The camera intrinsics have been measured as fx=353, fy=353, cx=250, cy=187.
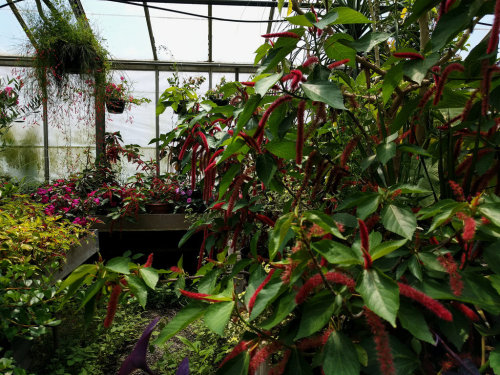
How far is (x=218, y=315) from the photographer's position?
513 mm

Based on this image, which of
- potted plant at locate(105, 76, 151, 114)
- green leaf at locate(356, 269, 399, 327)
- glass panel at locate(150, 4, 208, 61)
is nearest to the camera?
green leaf at locate(356, 269, 399, 327)

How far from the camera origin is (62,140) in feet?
17.9

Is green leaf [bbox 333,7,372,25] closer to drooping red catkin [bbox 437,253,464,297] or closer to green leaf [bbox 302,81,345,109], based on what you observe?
green leaf [bbox 302,81,345,109]

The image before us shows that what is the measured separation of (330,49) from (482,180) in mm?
342

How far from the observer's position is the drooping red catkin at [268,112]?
57 cm

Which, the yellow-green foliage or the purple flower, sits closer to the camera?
the purple flower

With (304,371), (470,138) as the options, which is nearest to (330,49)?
(470,138)

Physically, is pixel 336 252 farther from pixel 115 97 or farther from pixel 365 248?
pixel 115 97

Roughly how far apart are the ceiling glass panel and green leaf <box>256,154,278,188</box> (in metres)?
4.94

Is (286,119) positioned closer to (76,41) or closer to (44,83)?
(76,41)

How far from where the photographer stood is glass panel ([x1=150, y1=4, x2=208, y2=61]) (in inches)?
211

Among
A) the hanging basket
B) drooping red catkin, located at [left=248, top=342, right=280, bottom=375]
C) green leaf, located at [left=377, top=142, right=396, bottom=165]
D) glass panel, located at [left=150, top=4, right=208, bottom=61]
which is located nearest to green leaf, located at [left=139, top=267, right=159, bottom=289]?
drooping red catkin, located at [left=248, top=342, right=280, bottom=375]

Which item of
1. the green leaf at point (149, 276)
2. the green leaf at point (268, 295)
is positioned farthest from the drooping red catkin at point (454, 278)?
the green leaf at point (149, 276)

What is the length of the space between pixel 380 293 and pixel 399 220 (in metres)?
0.16
